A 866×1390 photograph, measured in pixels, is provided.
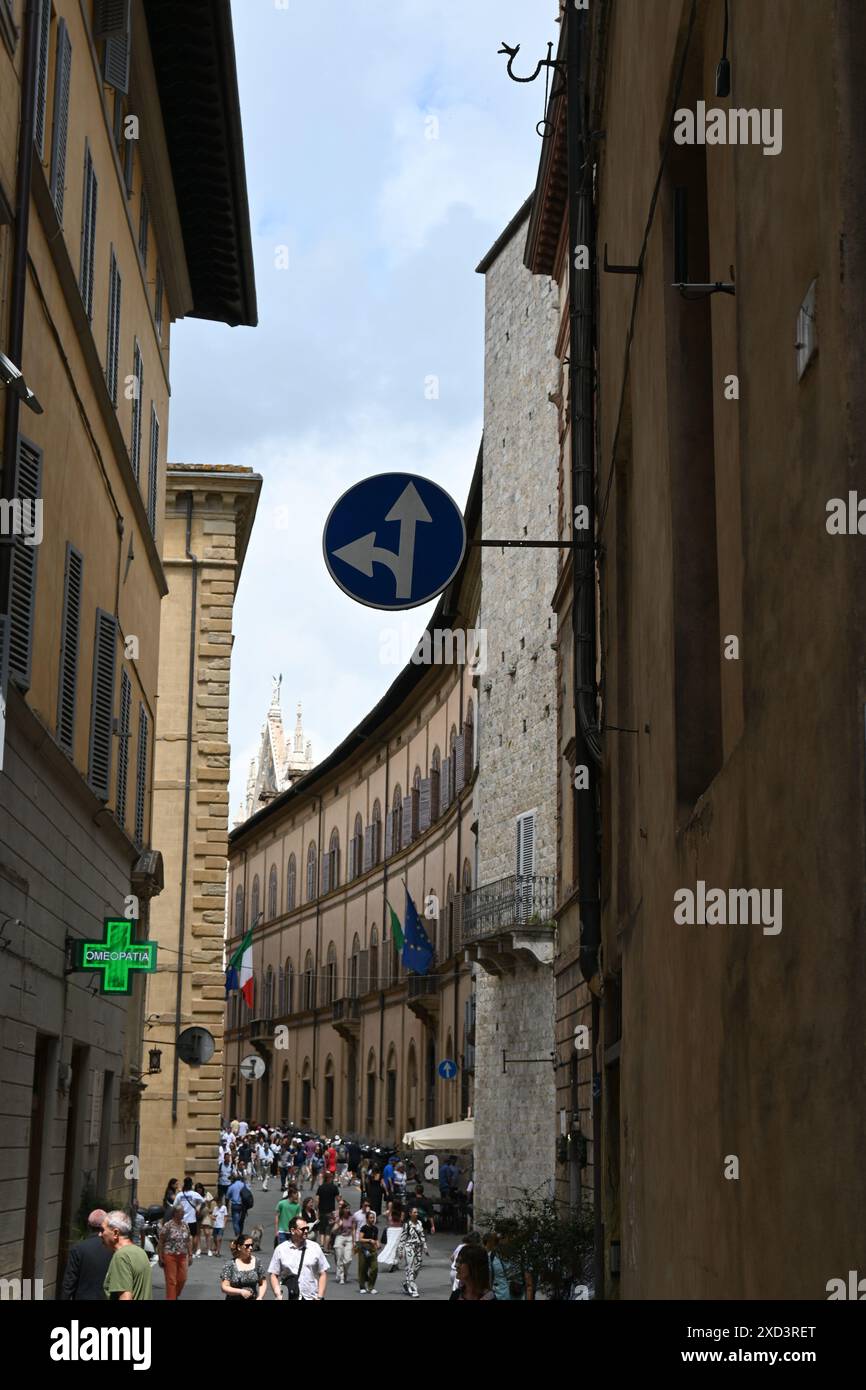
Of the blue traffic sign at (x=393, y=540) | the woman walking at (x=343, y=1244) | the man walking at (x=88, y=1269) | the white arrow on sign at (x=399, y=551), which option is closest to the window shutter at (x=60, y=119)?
the blue traffic sign at (x=393, y=540)

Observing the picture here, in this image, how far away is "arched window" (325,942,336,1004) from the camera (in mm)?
63312

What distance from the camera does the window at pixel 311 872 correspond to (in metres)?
68.1

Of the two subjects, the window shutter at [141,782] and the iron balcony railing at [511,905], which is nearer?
the window shutter at [141,782]

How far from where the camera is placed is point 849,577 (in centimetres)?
403

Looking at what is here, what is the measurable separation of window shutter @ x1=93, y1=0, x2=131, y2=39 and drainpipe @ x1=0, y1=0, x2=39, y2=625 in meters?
4.32

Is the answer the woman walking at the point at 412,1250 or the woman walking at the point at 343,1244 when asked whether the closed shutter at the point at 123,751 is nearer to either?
the woman walking at the point at 412,1250

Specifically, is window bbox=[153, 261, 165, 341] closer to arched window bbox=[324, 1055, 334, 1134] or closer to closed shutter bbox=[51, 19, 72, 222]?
closed shutter bbox=[51, 19, 72, 222]

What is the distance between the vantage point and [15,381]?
1217cm

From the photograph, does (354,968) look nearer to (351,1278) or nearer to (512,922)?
(512,922)

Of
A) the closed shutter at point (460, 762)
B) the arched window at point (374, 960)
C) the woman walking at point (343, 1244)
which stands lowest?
the woman walking at point (343, 1244)

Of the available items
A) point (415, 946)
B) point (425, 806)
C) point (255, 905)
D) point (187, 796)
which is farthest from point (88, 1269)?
point (255, 905)

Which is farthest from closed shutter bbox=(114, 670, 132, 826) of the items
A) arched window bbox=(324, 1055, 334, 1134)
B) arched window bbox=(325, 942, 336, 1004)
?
arched window bbox=(324, 1055, 334, 1134)

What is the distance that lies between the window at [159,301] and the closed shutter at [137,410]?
2.09m

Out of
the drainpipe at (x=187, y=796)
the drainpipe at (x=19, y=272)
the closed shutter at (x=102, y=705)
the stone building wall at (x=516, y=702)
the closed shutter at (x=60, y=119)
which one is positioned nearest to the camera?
the drainpipe at (x=19, y=272)
